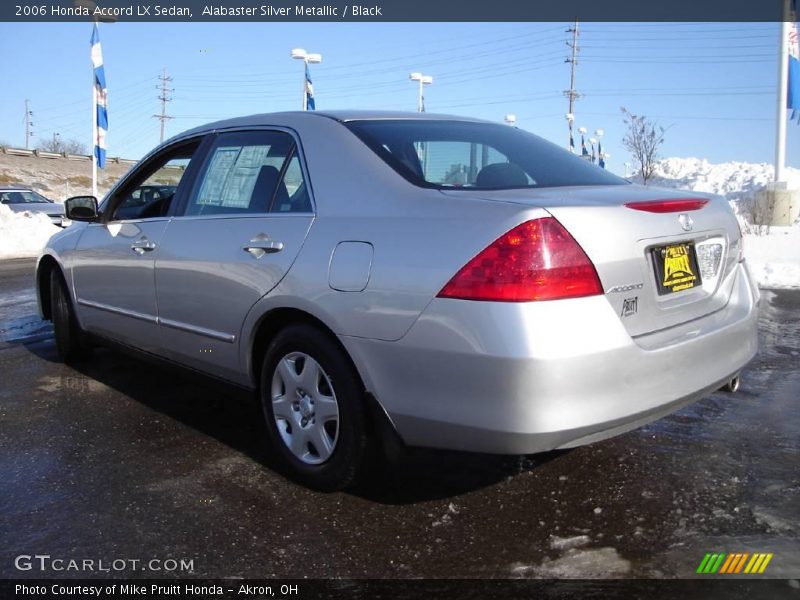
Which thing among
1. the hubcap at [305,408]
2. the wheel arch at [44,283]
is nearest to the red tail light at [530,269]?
the hubcap at [305,408]

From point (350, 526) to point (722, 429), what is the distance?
7.08 ft

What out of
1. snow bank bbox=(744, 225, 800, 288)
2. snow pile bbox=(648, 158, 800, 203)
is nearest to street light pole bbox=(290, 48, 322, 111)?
snow bank bbox=(744, 225, 800, 288)

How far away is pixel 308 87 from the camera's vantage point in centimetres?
1814

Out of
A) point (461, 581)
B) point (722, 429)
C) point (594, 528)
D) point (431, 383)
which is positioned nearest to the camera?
point (461, 581)

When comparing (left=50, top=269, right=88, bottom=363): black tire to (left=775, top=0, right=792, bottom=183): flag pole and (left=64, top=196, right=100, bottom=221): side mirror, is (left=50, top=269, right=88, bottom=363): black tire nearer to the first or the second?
(left=64, top=196, right=100, bottom=221): side mirror

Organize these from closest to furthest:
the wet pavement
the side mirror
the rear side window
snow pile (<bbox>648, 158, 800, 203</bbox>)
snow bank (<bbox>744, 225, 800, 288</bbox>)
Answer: the wet pavement, the rear side window, the side mirror, snow bank (<bbox>744, 225, 800, 288</bbox>), snow pile (<bbox>648, 158, 800, 203</bbox>)

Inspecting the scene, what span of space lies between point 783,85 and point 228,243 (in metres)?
17.2

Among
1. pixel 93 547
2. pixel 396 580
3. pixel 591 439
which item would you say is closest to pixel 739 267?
pixel 591 439

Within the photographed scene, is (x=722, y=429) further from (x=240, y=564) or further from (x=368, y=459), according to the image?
(x=240, y=564)

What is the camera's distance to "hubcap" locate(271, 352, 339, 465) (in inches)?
118

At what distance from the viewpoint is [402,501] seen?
3021 millimetres

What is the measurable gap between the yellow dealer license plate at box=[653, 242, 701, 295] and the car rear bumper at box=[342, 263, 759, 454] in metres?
0.17

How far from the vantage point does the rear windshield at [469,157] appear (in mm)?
3051

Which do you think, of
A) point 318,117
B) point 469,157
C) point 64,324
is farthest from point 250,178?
point 64,324
